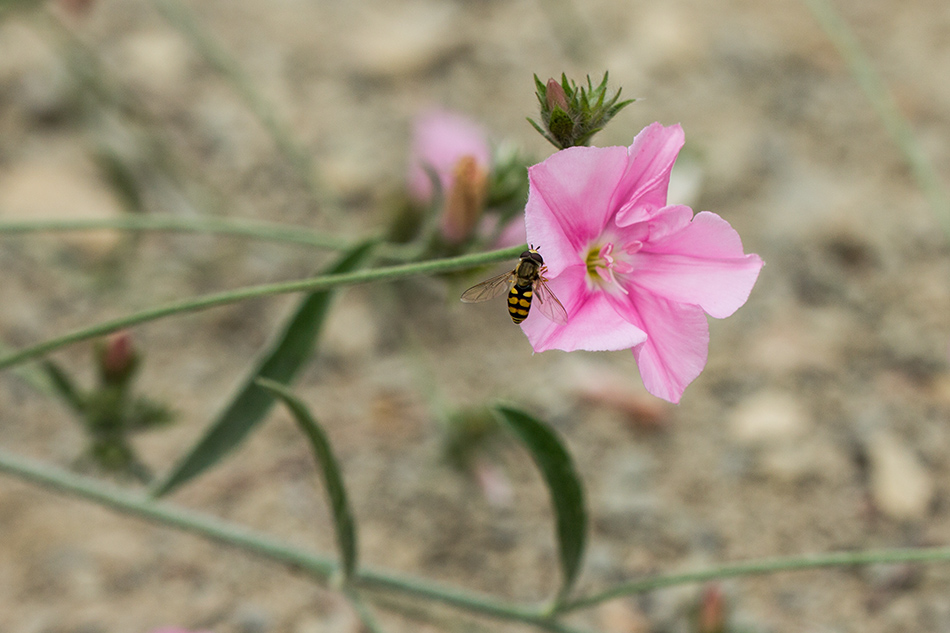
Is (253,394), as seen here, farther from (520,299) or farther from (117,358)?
(520,299)

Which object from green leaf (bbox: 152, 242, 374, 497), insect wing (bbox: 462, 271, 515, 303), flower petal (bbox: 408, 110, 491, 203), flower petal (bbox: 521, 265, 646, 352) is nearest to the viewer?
flower petal (bbox: 521, 265, 646, 352)

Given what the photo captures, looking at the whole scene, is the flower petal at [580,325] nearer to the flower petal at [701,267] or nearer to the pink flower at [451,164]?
the flower petal at [701,267]

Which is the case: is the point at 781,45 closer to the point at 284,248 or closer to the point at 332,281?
the point at 284,248

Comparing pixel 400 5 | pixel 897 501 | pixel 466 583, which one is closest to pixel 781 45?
pixel 400 5

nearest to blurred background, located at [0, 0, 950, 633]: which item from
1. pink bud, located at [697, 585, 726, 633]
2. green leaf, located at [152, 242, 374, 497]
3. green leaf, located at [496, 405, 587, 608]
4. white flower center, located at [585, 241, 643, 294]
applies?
pink bud, located at [697, 585, 726, 633]

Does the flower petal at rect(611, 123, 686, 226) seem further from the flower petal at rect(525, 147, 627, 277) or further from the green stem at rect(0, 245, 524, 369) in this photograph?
the green stem at rect(0, 245, 524, 369)

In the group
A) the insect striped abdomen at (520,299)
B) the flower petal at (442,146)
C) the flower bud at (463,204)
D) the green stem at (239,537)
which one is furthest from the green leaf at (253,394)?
the flower petal at (442,146)

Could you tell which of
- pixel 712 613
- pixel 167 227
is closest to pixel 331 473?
pixel 167 227
